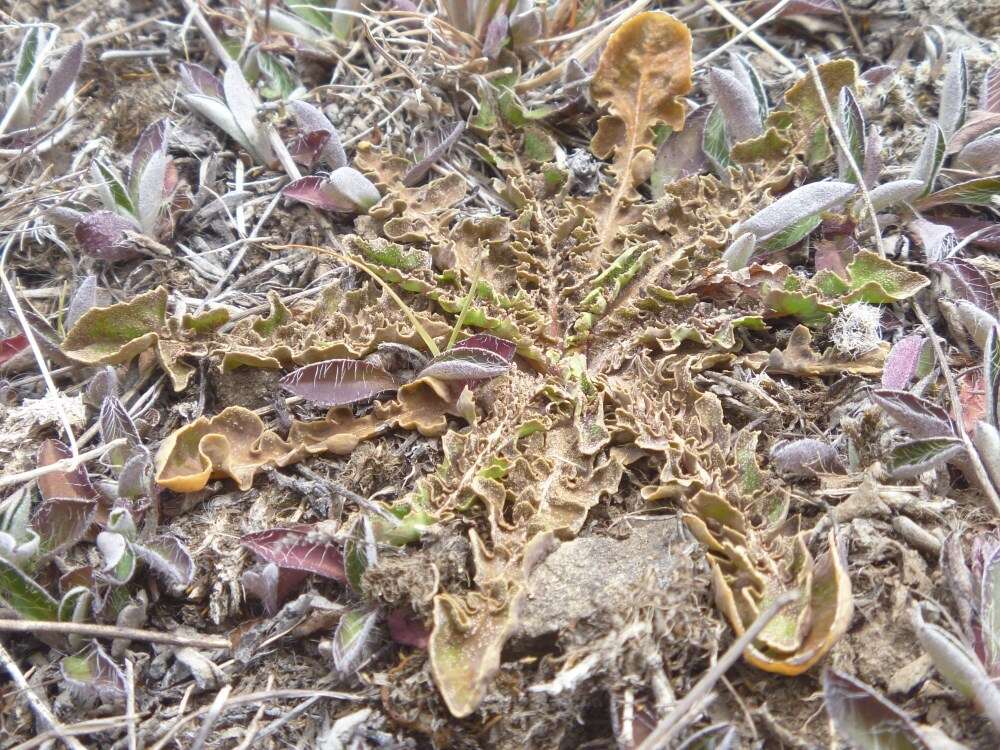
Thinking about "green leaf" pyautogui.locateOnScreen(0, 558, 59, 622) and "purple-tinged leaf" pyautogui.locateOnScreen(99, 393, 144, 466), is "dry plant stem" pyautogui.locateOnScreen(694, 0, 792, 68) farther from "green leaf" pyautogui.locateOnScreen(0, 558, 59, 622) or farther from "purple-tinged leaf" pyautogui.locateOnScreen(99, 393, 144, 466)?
"green leaf" pyautogui.locateOnScreen(0, 558, 59, 622)

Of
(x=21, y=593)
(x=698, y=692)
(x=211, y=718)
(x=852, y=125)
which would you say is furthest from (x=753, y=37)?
(x=21, y=593)

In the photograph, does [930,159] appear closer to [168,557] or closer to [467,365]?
[467,365]

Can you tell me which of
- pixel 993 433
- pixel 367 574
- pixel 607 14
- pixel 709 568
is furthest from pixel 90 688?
pixel 607 14

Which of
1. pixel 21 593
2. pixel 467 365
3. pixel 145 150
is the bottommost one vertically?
pixel 21 593

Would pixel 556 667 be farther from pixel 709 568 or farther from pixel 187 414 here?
pixel 187 414

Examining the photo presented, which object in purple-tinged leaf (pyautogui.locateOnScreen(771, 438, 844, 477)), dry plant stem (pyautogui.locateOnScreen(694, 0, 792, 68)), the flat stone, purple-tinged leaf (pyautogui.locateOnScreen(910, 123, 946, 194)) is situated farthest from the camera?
dry plant stem (pyautogui.locateOnScreen(694, 0, 792, 68))

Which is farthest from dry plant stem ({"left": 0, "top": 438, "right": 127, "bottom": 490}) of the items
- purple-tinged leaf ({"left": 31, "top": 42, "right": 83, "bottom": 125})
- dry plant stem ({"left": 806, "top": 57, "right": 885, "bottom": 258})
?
dry plant stem ({"left": 806, "top": 57, "right": 885, "bottom": 258})
